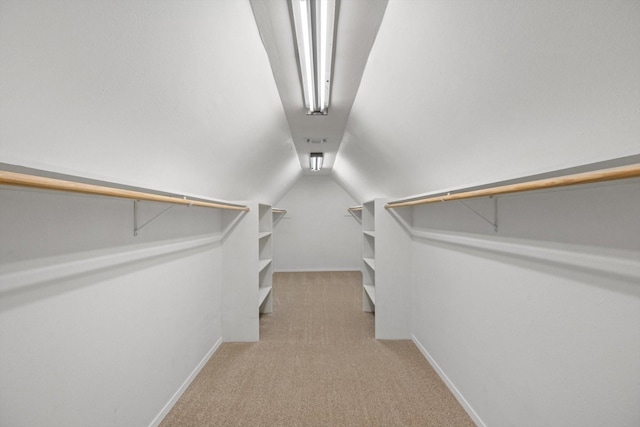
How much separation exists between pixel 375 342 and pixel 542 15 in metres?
2.99

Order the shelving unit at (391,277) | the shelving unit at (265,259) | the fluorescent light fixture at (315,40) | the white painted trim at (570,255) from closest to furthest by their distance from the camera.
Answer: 1. the white painted trim at (570,255)
2. the fluorescent light fixture at (315,40)
3. the shelving unit at (391,277)
4. the shelving unit at (265,259)

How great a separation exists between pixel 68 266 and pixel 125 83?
77 centimetres

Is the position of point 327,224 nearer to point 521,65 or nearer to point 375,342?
point 375,342

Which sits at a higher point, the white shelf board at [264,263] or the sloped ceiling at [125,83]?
the sloped ceiling at [125,83]

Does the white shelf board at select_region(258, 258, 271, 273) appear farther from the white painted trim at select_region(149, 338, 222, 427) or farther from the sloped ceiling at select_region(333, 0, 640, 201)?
the sloped ceiling at select_region(333, 0, 640, 201)

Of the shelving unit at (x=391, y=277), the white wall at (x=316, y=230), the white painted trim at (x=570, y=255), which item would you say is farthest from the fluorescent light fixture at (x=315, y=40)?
the white wall at (x=316, y=230)

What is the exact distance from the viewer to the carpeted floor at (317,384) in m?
1.97

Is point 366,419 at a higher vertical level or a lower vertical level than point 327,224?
Answer: lower

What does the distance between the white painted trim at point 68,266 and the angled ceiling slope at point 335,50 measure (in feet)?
4.59

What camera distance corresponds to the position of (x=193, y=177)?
214cm

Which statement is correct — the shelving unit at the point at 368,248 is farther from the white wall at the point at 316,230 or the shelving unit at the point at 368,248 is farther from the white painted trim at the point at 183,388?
the white wall at the point at 316,230

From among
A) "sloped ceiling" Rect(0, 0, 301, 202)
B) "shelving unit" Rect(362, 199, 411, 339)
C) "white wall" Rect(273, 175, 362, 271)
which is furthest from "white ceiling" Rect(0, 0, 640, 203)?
"white wall" Rect(273, 175, 362, 271)

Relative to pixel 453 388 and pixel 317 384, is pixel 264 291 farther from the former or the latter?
pixel 453 388

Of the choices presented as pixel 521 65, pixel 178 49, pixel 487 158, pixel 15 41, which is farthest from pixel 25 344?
pixel 487 158
